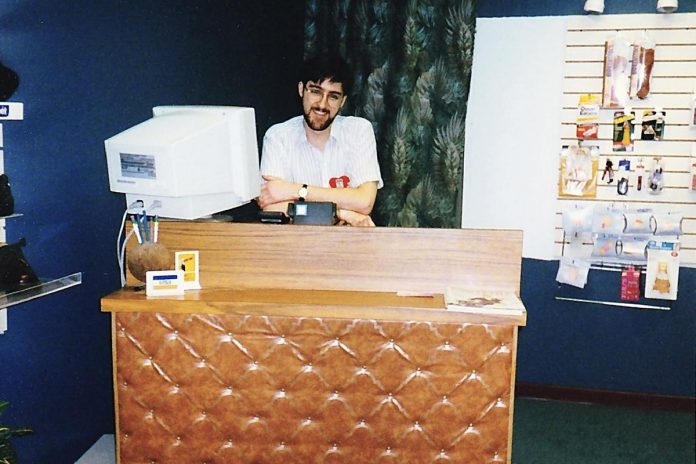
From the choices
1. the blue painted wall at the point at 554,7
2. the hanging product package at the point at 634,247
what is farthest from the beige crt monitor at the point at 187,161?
the hanging product package at the point at 634,247

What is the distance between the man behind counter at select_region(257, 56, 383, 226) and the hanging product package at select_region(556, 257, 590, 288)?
1.47m

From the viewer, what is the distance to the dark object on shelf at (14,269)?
1.83 metres

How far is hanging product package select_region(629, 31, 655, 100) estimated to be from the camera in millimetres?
3730

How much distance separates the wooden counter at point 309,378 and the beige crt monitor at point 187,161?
33cm

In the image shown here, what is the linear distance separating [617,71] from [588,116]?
30cm

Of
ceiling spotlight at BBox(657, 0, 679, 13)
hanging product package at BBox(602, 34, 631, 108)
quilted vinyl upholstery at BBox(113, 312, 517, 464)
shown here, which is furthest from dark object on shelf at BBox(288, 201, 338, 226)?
ceiling spotlight at BBox(657, 0, 679, 13)

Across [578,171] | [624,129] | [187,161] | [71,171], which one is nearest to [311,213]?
[187,161]

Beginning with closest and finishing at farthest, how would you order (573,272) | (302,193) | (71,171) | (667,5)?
1. (71,171)
2. (302,193)
3. (667,5)
4. (573,272)

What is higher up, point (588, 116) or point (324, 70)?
point (324, 70)

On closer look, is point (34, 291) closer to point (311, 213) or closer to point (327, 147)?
point (311, 213)

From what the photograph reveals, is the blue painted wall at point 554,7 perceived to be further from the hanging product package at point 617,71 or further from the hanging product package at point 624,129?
the hanging product package at point 624,129

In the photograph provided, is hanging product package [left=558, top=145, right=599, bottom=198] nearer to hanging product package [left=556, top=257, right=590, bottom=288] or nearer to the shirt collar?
hanging product package [left=556, top=257, right=590, bottom=288]

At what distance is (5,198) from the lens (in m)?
1.85

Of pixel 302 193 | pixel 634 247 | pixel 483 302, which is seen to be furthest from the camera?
pixel 634 247
